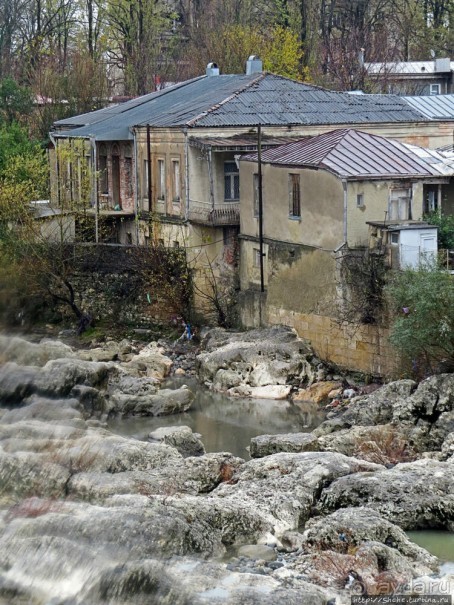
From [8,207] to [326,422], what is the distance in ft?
43.7

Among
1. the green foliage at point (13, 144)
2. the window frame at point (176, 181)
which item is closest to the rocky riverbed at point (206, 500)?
the window frame at point (176, 181)

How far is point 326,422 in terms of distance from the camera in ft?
85.3

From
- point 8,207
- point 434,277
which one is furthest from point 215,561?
point 8,207

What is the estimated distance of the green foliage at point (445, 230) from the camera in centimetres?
2945

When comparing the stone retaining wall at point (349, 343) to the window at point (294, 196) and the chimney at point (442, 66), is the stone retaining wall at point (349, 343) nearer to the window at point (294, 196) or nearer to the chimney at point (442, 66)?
the window at point (294, 196)

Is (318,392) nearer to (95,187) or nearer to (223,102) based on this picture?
(223,102)

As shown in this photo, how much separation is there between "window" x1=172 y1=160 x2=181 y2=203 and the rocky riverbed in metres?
9.38

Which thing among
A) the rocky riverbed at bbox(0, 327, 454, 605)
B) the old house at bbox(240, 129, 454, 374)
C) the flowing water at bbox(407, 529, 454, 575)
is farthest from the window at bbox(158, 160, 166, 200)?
the flowing water at bbox(407, 529, 454, 575)

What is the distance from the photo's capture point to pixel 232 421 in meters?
28.0

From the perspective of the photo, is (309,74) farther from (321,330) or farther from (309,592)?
(309,592)

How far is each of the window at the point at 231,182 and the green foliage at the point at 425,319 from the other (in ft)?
28.1

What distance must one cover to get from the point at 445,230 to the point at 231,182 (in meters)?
7.36

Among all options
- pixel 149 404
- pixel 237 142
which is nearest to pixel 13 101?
pixel 237 142

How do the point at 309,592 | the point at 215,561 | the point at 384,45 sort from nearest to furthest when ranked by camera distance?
the point at 309,592
the point at 215,561
the point at 384,45
